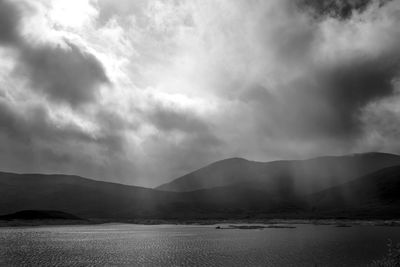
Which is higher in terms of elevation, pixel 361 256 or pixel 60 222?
pixel 60 222

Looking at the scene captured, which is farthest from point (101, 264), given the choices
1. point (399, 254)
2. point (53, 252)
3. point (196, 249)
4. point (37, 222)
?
point (37, 222)

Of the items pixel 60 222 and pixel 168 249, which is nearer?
pixel 168 249

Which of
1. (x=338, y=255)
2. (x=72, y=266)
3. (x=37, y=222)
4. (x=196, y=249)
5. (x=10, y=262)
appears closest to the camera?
(x=72, y=266)

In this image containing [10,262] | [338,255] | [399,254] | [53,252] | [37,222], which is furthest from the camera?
[37,222]

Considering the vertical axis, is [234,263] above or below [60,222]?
below

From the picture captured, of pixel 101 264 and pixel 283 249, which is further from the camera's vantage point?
pixel 283 249

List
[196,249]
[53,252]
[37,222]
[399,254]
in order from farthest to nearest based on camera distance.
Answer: [37,222]
[196,249]
[53,252]
[399,254]

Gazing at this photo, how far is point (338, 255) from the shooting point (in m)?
56.6

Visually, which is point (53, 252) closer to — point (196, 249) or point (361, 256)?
point (196, 249)

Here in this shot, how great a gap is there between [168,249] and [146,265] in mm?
19273

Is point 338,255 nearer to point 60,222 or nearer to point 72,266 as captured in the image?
point 72,266

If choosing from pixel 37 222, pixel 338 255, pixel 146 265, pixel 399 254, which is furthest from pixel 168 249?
pixel 37 222

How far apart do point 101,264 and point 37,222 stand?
500ft

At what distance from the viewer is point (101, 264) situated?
50.2m
